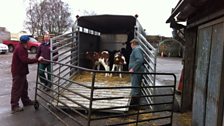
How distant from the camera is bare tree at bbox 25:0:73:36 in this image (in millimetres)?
42750

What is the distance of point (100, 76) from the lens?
387 inches

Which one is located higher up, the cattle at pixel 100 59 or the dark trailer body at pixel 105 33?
the dark trailer body at pixel 105 33

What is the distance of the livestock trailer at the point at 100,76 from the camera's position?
20.9 ft

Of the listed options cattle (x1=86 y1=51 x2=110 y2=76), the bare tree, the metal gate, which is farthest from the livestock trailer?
the bare tree

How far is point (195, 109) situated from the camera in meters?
6.16

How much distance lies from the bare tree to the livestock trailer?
31140mm

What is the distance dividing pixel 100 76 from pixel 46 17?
1377 inches

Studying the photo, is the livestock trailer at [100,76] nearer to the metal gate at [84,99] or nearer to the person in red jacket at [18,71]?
the metal gate at [84,99]

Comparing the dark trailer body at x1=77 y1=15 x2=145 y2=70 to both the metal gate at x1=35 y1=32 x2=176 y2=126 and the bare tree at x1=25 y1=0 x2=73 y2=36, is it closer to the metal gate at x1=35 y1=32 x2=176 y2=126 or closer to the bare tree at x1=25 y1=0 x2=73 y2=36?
the metal gate at x1=35 y1=32 x2=176 y2=126

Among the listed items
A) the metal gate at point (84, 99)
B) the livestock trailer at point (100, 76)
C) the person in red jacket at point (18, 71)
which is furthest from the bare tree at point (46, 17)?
the person in red jacket at point (18, 71)

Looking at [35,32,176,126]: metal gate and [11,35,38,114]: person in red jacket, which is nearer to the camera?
[35,32,176,126]: metal gate

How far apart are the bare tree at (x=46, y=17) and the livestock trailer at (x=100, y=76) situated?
102 ft

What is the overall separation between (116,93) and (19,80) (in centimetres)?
236

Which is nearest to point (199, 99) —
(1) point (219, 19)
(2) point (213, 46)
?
(2) point (213, 46)
